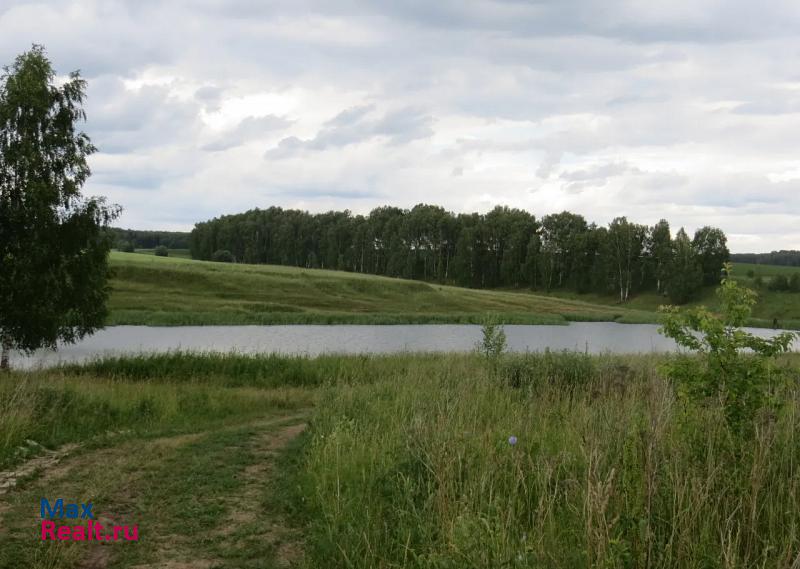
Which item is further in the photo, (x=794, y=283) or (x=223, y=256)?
(x=223, y=256)

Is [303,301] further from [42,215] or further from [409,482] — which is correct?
[409,482]

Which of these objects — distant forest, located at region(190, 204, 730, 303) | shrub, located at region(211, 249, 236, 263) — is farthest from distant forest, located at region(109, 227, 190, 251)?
shrub, located at region(211, 249, 236, 263)

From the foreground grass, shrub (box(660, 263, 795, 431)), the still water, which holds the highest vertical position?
shrub (box(660, 263, 795, 431))

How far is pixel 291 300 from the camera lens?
67.2 metres

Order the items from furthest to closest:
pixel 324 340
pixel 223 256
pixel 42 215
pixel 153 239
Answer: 1. pixel 153 239
2. pixel 223 256
3. pixel 324 340
4. pixel 42 215

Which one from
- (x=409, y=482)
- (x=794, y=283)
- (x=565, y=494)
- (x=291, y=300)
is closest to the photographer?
(x=565, y=494)

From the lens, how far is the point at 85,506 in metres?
7.39

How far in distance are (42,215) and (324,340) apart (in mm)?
22481

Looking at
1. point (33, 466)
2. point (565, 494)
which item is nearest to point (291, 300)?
point (33, 466)

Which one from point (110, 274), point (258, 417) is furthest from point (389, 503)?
point (110, 274)

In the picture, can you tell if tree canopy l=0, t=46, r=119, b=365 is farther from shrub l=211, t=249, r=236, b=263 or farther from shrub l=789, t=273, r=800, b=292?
shrub l=211, t=249, r=236, b=263

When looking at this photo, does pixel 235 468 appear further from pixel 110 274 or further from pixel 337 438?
pixel 110 274

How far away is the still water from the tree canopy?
8675mm

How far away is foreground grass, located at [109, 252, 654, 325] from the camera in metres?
53.9
